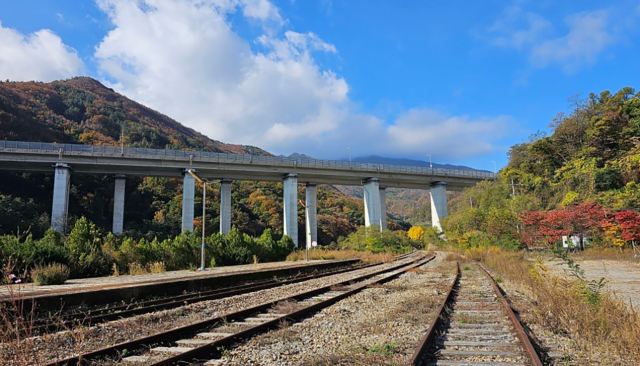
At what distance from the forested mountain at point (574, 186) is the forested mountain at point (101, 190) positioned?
3340 centimetres

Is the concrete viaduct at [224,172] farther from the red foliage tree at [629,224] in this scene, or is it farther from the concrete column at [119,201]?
the red foliage tree at [629,224]

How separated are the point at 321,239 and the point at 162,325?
64335 mm

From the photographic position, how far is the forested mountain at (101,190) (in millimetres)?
55312

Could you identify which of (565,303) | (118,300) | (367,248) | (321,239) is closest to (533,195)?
Result: (367,248)

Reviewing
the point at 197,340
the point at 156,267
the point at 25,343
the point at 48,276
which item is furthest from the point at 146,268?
the point at 25,343

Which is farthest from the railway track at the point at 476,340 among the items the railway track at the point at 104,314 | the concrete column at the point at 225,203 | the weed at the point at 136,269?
the concrete column at the point at 225,203

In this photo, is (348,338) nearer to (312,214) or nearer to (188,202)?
(188,202)

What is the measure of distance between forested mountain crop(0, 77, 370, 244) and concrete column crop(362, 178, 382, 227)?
14035 mm

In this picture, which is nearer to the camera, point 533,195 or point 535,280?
point 535,280

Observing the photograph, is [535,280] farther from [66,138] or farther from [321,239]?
[66,138]

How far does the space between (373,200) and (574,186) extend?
27.0m

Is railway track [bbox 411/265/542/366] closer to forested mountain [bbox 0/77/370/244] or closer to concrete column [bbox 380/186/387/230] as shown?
forested mountain [bbox 0/77/370/244]

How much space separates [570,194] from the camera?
35562 millimetres

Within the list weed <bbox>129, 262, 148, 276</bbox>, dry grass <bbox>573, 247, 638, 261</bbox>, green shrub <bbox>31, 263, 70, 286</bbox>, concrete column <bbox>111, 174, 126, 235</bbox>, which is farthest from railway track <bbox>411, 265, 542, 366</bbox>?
concrete column <bbox>111, 174, 126, 235</bbox>
